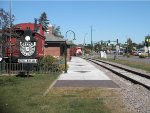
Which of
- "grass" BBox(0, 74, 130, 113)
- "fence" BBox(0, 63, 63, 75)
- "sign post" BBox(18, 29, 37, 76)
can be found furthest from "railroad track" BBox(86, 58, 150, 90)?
"sign post" BBox(18, 29, 37, 76)

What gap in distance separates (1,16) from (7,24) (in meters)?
0.92

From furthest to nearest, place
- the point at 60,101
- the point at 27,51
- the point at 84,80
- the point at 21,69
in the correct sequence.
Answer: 1. the point at 21,69
2. the point at 27,51
3. the point at 84,80
4. the point at 60,101

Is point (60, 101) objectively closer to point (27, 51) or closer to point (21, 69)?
point (27, 51)

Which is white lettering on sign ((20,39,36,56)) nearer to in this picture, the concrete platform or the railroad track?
the concrete platform

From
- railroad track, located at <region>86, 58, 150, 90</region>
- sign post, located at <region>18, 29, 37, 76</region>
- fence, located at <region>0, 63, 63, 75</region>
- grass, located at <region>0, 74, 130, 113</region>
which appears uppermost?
sign post, located at <region>18, 29, 37, 76</region>

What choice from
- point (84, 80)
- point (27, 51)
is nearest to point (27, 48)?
point (27, 51)

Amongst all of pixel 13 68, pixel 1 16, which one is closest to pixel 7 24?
pixel 1 16

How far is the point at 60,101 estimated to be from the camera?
1405 centimetres

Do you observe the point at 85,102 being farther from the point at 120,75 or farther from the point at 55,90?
the point at 120,75

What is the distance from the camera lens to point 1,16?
36.4m

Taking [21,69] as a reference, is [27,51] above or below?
above

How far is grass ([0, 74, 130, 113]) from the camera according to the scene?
39.6ft

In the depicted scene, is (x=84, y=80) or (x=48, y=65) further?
(x=48, y=65)

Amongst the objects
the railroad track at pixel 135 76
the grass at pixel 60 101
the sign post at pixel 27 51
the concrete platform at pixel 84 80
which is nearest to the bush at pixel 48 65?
the concrete platform at pixel 84 80
